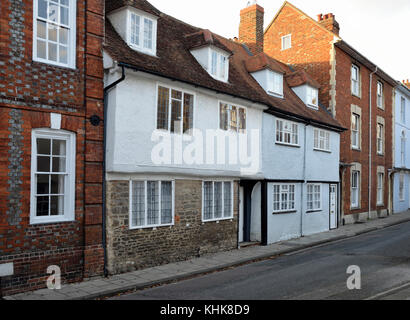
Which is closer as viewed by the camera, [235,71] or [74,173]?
[74,173]

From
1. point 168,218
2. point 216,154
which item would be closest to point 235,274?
point 168,218

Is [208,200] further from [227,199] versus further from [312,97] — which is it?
[312,97]

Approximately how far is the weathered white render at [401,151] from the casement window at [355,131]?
7407 mm

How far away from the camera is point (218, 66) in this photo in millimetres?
14211

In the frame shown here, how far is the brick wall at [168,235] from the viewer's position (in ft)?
33.0

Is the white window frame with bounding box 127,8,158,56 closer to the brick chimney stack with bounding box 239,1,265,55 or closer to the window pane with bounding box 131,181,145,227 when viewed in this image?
the window pane with bounding box 131,181,145,227

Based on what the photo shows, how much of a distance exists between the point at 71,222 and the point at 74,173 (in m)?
1.19

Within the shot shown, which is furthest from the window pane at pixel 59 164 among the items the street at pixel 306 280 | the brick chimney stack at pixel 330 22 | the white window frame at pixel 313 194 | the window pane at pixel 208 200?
the brick chimney stack at pixel 330 22

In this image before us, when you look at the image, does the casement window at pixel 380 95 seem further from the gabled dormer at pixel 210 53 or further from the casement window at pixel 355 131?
the gabled dormer at pixel 210 53

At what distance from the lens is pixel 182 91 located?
1193 cm

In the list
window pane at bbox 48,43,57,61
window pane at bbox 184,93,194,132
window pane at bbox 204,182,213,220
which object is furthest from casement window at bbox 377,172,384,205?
window pane at bbox 48,43,57,61

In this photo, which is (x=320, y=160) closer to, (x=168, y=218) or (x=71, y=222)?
(x=168, y=218)

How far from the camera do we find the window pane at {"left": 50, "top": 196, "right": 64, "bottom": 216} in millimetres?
9102

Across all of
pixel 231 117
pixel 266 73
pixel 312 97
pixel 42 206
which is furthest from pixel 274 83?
pixel 42 206
